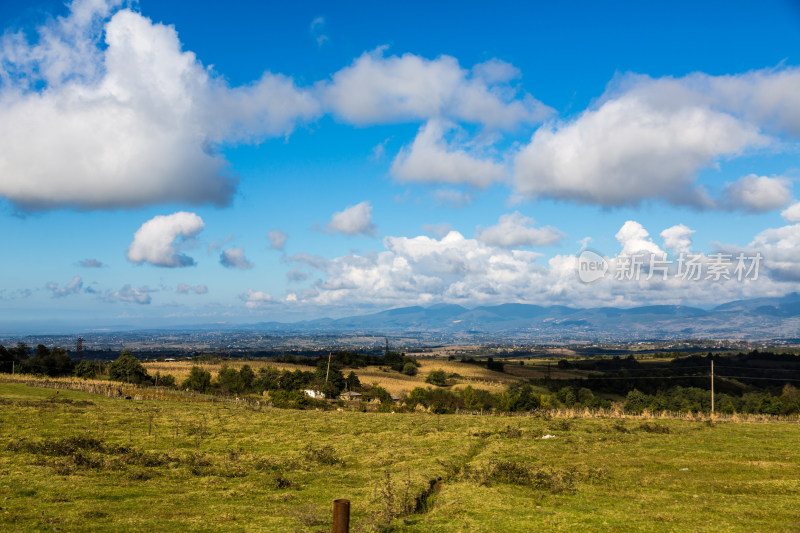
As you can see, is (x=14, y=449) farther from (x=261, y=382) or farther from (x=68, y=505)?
(x=261, y=382)

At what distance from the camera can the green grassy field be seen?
49.1 ft

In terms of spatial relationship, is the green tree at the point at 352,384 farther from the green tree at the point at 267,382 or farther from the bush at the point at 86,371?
the bush at the point at 86,371

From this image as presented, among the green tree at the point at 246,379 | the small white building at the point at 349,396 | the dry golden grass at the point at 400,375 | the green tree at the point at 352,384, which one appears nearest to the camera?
the small white building at the point at 349,396

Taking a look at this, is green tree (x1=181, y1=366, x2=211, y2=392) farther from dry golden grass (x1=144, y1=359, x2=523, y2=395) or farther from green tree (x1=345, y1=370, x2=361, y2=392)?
green tree (x1=345, y1=370, x2=361, y2=392)

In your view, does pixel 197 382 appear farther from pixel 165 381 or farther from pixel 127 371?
pixel 127 371

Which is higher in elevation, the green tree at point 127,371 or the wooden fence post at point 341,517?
the wooden fence post at point 341,517

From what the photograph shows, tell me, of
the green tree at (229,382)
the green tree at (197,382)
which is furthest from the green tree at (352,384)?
the green tree at (197,382)

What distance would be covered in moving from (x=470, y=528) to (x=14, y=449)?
2224 centimetres

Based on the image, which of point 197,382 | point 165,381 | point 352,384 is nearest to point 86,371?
point 165,381

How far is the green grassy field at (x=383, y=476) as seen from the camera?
589 inches

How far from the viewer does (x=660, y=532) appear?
14.2m

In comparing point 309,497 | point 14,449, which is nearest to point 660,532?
point 309,497

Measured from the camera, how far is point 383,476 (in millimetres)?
21344

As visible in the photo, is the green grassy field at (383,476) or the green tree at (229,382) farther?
the green tree at (229,382)
